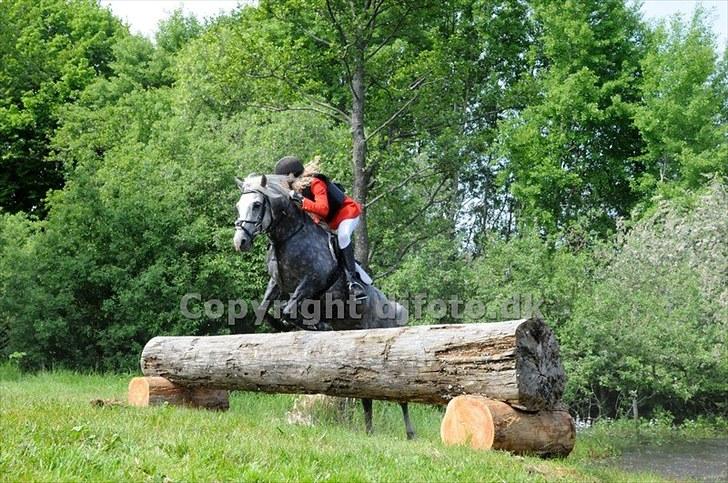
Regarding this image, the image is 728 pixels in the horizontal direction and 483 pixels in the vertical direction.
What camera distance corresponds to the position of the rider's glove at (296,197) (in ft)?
30.0

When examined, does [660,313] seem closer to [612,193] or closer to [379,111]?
[379,111]

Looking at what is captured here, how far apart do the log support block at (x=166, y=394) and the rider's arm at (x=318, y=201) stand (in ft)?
9.17

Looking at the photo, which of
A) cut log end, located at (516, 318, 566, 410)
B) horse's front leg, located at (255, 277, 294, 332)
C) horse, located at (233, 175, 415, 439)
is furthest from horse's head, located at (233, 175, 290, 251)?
cut log end, located at (516, 318, 566, 410)

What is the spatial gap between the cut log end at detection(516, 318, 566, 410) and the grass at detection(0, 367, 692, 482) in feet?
1.69

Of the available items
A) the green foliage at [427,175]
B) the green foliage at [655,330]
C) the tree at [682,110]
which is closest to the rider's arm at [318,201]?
the green foliage at [427,175]

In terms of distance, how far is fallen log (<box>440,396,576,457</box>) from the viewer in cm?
652

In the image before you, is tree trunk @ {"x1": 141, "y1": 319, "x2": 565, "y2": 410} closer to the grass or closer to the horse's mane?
the grass

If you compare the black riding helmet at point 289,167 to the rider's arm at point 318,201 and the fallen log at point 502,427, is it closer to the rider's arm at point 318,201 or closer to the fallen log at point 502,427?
the rider's arm at point 318,201

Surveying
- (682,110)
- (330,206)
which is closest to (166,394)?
(330,206)

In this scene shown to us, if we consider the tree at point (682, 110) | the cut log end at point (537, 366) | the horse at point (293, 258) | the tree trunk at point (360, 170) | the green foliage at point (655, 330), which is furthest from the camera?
the tree at point (682, 110)

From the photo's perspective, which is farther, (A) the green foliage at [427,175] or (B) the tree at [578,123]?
(B) the tree at [578,123]

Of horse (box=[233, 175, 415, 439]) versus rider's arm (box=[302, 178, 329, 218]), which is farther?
rider's arm (box=[302, 178, 329, 218])

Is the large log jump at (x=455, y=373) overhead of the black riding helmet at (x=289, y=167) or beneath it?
beneath

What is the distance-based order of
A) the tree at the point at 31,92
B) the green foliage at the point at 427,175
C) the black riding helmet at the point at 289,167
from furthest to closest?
the tree at the point at 31,92
the green foliage at the point at 427,175
the black riding helmet at the point at 289,167
